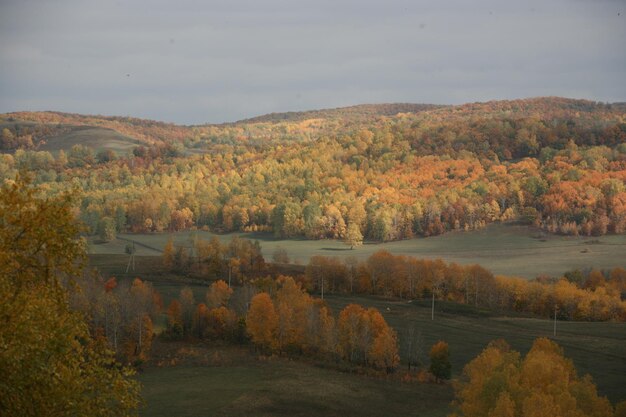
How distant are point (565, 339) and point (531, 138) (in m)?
120

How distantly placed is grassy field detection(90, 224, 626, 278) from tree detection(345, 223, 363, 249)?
127cm

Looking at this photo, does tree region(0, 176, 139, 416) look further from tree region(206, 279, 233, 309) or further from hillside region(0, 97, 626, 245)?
hillside region(0, 97, 626, 245)

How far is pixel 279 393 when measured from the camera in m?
45.0

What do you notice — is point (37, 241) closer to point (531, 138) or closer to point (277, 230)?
point (277, 230)

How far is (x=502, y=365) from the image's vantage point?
40094 millimetres

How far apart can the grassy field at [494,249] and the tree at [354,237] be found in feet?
4.17

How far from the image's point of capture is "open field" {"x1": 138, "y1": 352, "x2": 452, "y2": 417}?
42031 mm

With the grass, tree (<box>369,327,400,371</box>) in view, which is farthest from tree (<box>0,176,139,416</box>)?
tree (<box>369,327,400,371</box>)

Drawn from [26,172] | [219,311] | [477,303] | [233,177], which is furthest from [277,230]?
[26,172]

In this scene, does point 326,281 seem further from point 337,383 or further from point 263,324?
point 337,383

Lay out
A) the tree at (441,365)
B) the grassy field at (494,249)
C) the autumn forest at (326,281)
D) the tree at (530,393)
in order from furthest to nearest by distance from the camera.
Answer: the grassy field at (494,249) → the tree at (441,365) → the tree at (530,393) → the autumn forest at (326,281)

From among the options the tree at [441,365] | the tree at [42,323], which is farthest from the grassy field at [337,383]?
the tree at [42,323]

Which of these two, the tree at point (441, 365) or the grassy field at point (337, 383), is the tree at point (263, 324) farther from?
the tree at point (441, 365)

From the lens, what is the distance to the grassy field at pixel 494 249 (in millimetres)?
102000
